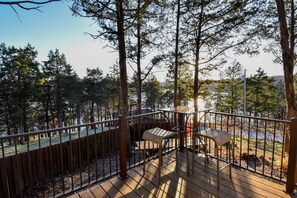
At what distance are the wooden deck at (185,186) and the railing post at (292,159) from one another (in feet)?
0.43

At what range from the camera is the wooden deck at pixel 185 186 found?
7.66ft

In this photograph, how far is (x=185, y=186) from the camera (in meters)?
2.51

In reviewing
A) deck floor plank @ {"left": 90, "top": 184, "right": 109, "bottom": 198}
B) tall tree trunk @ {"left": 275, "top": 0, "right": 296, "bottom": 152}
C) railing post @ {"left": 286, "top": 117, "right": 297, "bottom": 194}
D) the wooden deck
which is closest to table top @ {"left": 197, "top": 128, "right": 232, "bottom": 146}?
the wooden deck

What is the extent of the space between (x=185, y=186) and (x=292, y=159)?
1432mm

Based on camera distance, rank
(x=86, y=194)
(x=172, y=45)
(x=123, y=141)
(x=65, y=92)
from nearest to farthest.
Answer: (x=86, y=194) → (x=123, y=141) → (x=172, y=45) → (x=65, y=92)

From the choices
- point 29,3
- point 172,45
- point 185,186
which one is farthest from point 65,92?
point 185,186

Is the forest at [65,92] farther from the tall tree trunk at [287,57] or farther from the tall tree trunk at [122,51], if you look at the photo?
the tall tree trunk at [287,57]

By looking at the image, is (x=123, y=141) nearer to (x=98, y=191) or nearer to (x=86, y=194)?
(x=98, y=191)

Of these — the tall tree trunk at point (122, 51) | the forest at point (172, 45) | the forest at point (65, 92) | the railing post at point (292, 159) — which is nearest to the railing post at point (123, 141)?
the forest at point (172, 45)

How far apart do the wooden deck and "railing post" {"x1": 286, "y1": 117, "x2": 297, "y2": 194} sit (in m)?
0.13

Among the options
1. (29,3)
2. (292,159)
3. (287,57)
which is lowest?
(292,159)

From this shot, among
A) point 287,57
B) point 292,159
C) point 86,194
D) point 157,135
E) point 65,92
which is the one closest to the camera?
point 292,159

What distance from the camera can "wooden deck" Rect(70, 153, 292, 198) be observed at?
91.9 inches

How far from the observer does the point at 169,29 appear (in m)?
8.29
